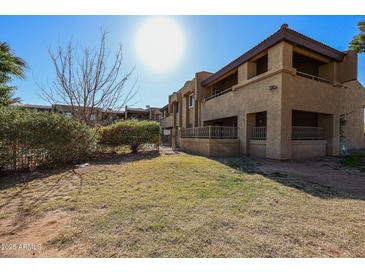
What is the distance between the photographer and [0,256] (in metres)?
2.35

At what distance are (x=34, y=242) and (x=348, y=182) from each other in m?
8.38

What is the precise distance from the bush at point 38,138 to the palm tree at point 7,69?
10.9ft

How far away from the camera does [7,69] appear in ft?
30.3

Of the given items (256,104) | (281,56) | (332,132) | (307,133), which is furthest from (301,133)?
(281,56)

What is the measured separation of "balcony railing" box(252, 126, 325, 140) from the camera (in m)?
10.9

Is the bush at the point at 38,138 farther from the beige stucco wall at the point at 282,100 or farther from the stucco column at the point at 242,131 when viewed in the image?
the stucco column at the point at 242,131

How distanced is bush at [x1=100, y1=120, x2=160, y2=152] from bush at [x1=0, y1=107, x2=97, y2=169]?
2.20 m

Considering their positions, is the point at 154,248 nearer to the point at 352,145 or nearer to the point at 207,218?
the point at 207,218

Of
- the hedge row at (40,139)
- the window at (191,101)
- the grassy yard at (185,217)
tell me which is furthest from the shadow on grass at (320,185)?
the window at (191,101)

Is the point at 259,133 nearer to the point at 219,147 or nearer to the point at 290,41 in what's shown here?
the point at 219,147

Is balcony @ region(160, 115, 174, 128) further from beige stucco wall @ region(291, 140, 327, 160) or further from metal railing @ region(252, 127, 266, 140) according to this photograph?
beige stucco wall @ region(291, 140, 327, 160)

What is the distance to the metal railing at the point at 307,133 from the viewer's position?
10.9 meters

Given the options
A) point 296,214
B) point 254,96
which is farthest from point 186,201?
point 254,96

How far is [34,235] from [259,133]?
11.5 m
